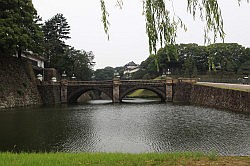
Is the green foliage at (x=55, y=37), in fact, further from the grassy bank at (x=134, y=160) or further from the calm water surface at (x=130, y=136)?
the grassy bank at (x=134, y=160)

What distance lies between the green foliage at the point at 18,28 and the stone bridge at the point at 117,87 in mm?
13416

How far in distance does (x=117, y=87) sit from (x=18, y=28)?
953 inches

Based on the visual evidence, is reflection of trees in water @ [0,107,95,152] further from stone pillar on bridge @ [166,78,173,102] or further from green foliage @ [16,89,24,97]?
stone pillar on bridge @ [166,78,173,102]

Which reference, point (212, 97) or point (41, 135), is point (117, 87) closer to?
point (212, 97)

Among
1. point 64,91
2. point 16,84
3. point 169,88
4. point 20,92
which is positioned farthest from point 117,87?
point 16,84

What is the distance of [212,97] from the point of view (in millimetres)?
46094

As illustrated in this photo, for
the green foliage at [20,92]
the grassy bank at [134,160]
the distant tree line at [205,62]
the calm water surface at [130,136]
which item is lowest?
the calm water surface at [130,136]

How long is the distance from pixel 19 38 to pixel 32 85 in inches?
525

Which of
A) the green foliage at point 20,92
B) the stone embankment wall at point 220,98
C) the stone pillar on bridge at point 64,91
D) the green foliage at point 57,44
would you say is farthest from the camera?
the green foliage at point 57,44

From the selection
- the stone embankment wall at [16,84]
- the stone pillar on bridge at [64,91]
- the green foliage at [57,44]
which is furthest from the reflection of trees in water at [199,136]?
the green foliage at [57,44]

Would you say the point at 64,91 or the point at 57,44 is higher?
the point at 57,44

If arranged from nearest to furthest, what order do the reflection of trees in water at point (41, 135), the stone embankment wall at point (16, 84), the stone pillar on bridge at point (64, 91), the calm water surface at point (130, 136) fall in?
1. the calm water surface at point (130, 136)
2. the reflection of trees in water at point (41, 135)
3. the stone embankment wall at point (16, 84)
4. the stone pillar on bridge at point (64, 91)

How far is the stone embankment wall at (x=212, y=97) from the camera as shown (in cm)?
3519

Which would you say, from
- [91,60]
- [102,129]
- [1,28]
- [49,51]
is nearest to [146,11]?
[102,129]
